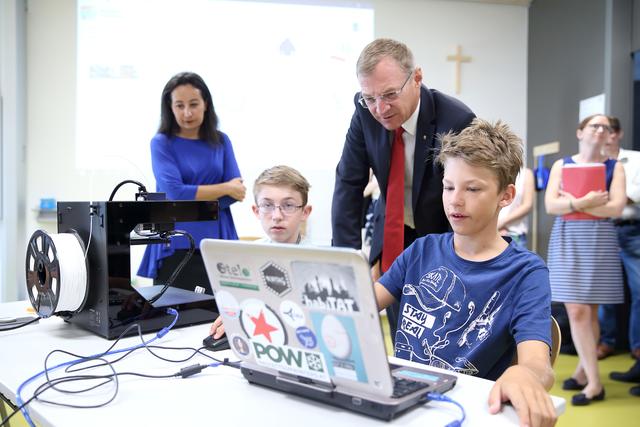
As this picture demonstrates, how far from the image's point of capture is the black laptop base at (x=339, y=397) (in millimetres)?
804

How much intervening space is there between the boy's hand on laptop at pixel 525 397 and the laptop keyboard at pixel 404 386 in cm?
11

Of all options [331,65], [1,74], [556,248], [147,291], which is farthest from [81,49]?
[556,248]

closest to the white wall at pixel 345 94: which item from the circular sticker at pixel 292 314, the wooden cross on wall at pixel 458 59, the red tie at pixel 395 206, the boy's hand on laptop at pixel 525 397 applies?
the wooden cross on wall at pixel 458 59

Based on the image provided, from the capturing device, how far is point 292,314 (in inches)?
32.9

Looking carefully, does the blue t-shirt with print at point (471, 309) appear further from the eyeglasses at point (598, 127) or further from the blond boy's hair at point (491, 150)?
the eyeglasses at point (598, 127)

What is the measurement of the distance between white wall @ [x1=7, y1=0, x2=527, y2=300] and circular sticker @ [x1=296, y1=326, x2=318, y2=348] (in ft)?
9.93

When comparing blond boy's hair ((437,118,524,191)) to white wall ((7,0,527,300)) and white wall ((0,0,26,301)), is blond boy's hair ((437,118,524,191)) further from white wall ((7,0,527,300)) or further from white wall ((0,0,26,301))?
white wall ((0,0,26,301))

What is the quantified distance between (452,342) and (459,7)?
3.84 meters

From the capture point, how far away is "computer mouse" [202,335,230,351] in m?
1.21

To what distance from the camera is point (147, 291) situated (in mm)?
1548

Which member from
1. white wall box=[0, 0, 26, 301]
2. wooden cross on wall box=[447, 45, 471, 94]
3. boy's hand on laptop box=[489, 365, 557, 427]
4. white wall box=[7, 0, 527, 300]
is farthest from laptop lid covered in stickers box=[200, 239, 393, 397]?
wooden cross on wall box=[447, 45, 471, 94]

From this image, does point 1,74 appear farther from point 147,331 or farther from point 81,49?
point 147,331

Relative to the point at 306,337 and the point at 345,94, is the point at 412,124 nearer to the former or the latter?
the point at 306,337

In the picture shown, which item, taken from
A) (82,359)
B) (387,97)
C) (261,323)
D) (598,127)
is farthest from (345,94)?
(261,323)
